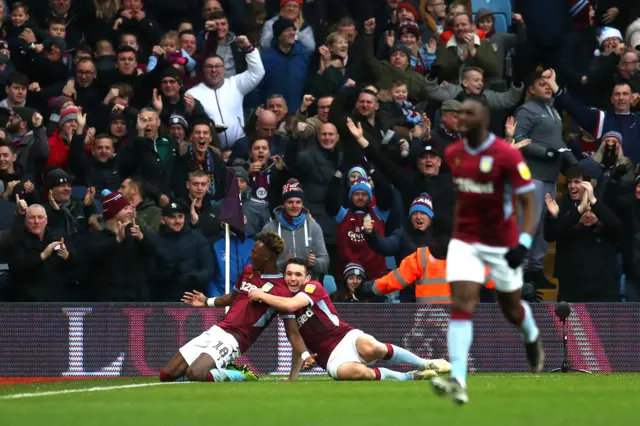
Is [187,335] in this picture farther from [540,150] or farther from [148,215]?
[540,150]

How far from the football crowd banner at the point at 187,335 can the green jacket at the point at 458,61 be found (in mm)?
5041

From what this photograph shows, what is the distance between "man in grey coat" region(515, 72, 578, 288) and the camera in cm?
1873

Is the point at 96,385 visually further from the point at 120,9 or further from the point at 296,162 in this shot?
the point at 120,9

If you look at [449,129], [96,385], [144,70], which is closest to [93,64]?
[144,70]

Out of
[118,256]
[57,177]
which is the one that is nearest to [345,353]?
[118,256]

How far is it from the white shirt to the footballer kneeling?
5.61 m

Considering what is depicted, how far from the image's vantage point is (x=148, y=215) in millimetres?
18203

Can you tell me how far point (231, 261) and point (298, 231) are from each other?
0.94 m

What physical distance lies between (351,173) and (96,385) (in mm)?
5058

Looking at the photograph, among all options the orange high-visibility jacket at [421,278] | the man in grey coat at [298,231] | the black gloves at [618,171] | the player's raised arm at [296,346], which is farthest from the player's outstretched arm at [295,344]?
the black gloves at [618,171]

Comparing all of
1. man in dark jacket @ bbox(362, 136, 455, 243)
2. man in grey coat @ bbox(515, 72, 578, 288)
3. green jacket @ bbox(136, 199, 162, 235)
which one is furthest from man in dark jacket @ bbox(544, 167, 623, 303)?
green jacket @ bbox(136, 199, 162, 235)

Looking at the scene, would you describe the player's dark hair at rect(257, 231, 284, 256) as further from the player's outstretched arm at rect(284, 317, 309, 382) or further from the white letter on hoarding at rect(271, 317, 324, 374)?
the white letter on hoarding at rect(271, 317, 324, 374)

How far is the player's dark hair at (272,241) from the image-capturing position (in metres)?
15.1

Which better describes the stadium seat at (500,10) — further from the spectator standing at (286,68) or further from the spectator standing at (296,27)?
the spectator standing at (286,68)
